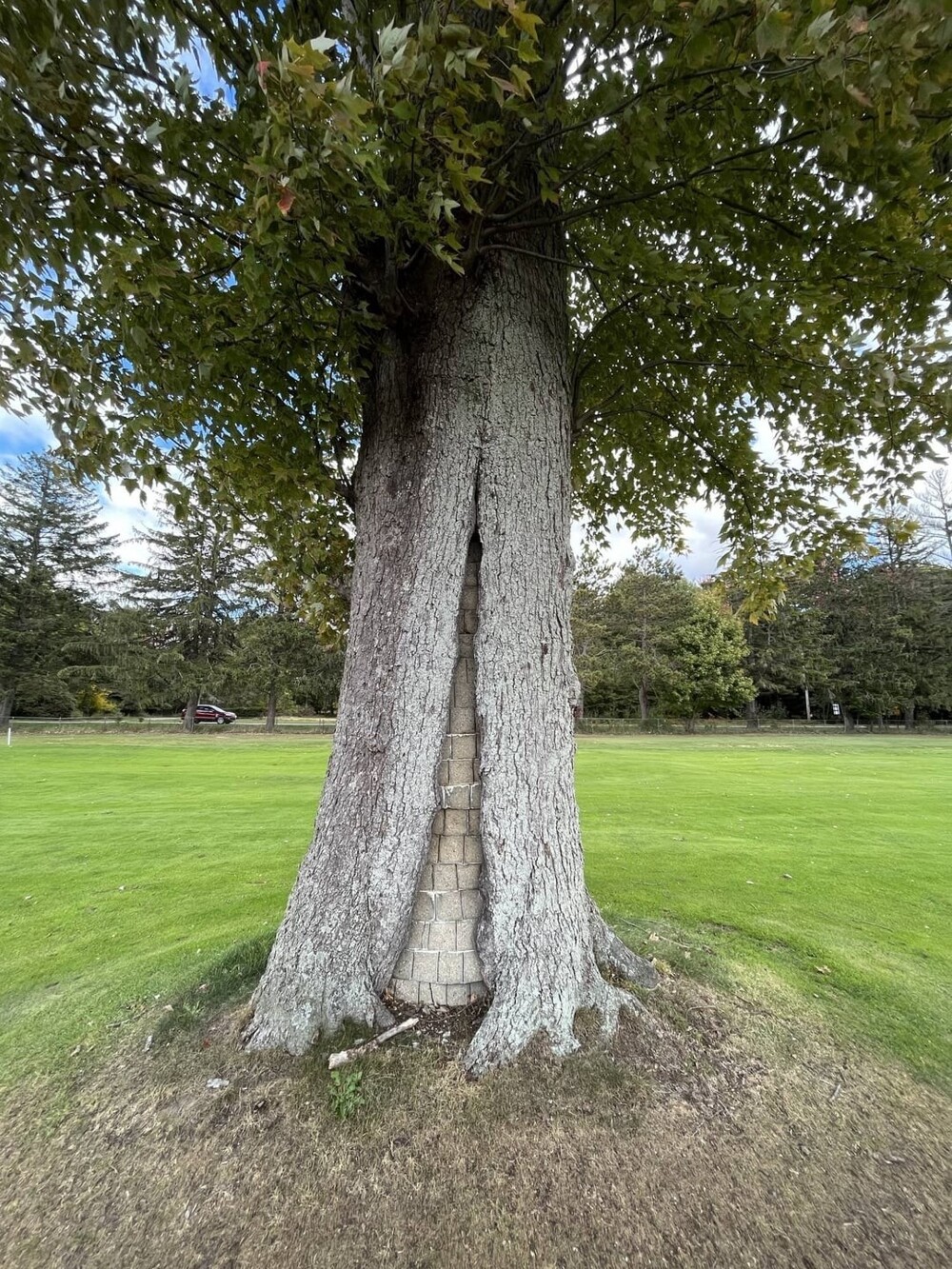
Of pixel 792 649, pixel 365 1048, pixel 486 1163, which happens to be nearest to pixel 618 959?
pixel 486 1163

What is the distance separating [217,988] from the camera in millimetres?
2893

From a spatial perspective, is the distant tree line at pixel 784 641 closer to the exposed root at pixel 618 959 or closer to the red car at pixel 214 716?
the red car at pixel 214 716

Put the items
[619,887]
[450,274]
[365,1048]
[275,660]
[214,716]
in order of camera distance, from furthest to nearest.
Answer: [214,716] < [275,660] < [619,887] < [450,274] < [365,1048]

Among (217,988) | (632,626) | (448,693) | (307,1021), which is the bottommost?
(217,988)

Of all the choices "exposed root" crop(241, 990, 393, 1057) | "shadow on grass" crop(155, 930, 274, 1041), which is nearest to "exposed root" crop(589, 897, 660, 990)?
"exposed root" crop(241, 990, 393, 1057)

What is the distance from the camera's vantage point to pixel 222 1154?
6.34 feet

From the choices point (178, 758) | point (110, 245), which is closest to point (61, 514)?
point (178, 758)

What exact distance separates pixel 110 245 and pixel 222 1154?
332cm

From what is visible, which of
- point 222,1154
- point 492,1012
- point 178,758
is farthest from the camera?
point 178,758

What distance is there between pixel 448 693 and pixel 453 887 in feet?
2.91

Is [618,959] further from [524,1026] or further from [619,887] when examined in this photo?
[619,887]

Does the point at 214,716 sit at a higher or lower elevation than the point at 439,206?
lower

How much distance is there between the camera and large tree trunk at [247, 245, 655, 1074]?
2391mm

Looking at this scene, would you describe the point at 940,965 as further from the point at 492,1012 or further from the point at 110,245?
the point at 110,245
